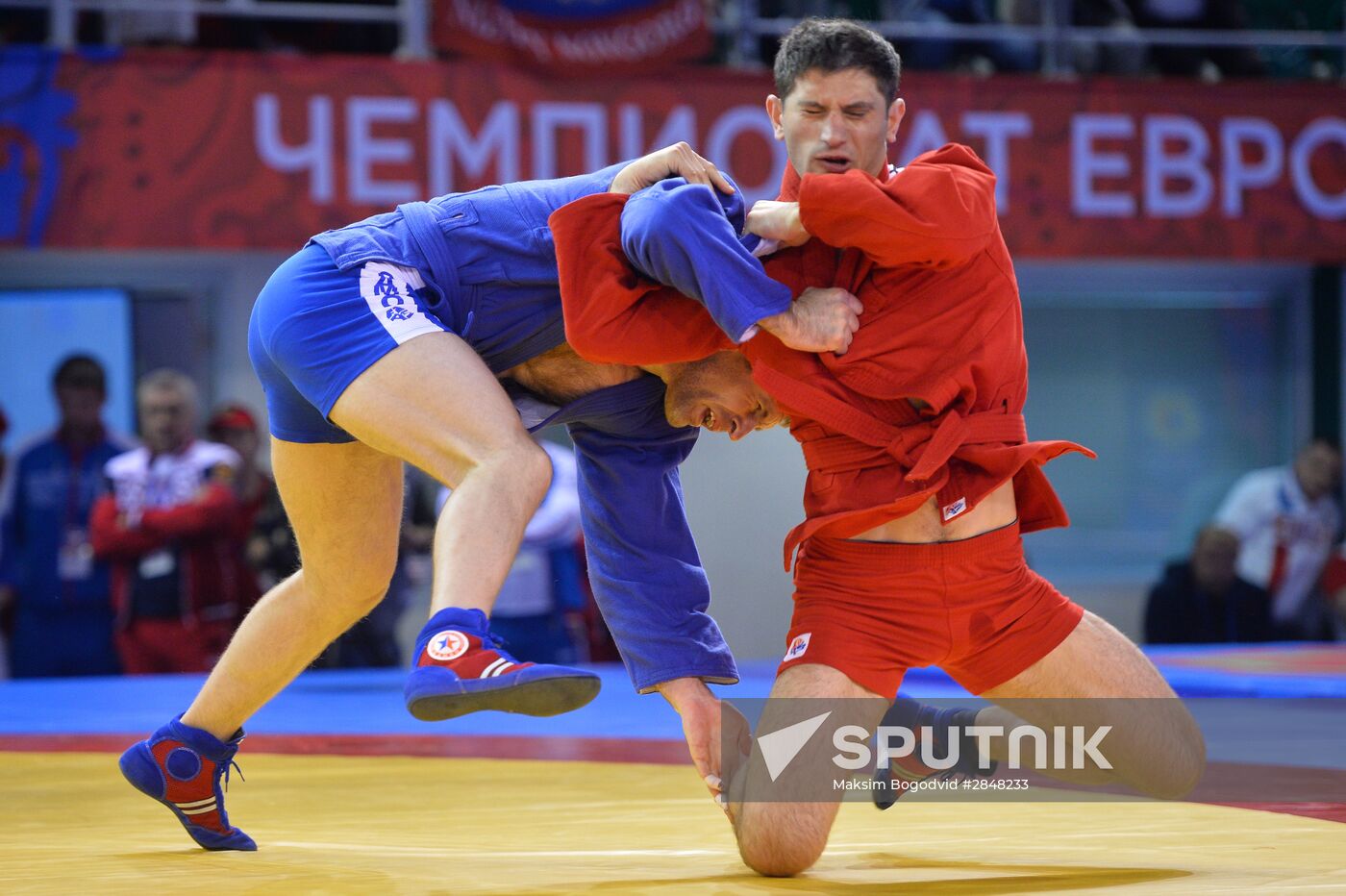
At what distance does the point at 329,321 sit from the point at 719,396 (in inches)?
23.9

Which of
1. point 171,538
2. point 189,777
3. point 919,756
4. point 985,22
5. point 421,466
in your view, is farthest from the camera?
point 985,22

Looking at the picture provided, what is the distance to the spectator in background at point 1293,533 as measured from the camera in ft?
23.4

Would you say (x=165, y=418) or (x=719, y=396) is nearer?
(x=719, y=396)

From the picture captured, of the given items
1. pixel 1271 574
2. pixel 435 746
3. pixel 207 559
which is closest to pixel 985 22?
pixel 1271 574

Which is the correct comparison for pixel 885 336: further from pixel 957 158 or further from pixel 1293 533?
pixel 1293 533

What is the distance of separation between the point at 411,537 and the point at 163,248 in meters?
1.57

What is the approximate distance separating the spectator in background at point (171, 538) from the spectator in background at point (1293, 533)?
3.91m

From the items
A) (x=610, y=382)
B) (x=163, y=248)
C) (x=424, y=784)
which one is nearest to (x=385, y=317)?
(x=610, y=382)

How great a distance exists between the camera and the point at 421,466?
7.97 ft

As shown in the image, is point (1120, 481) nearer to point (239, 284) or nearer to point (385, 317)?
point (239, 284)

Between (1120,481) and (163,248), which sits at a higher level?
(163,248)

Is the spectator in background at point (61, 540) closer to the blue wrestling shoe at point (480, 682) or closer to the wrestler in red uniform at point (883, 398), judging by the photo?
the wrestler in red uniform at point (883, 398)

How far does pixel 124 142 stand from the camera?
648 centimetres

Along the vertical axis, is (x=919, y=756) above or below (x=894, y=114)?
below
